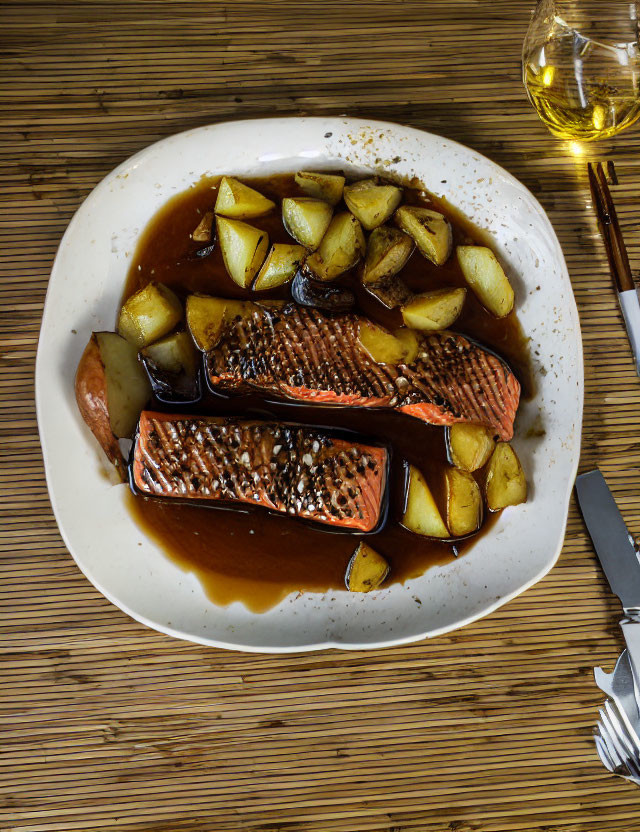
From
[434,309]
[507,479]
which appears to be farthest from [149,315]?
[507,479]

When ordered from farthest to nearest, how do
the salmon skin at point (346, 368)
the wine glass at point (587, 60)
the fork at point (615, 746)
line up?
the fork at point (615, 746) → the salmon skin at point (346, 368) → the wine glass at point (587, 60)

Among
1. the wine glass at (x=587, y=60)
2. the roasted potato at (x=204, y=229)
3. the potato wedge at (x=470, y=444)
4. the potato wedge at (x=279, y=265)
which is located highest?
the wine glass at (x=587, y=60)

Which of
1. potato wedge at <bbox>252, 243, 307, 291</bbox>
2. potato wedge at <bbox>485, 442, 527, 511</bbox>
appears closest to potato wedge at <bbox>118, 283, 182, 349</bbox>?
potato wedge at <bbox>252, 243, 307, 291</bbox>

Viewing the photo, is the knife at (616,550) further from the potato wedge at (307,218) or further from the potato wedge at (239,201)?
the potato wedge at (239,201)

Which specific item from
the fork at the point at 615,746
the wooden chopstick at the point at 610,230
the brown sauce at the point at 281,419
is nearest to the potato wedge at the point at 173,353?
the brown sauce at the point at 281,419

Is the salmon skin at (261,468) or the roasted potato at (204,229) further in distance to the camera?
the roasted potato at (204,229)

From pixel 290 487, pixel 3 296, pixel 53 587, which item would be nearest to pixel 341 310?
pixel 290 487

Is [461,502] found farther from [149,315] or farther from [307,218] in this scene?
[149,315]
